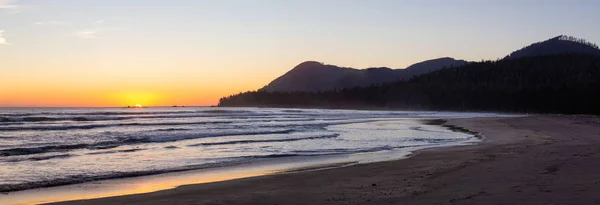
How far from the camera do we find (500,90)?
424ft

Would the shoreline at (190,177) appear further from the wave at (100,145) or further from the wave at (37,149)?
the wave at (100,145)

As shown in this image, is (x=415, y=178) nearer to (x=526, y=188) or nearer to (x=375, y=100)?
(x=526, y=188)

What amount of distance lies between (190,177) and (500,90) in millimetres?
126279

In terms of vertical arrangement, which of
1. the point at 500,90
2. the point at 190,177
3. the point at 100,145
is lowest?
the point at 190,177

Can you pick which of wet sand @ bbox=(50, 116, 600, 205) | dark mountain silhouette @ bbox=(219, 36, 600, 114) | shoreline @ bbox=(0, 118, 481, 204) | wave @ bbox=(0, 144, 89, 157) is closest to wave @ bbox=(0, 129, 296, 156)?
wave @ bbox=(0, 144, 89, 157)

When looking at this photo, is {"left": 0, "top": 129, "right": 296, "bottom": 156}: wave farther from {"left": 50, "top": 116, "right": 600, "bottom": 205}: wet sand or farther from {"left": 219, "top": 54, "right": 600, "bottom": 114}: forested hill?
{"left": 219, "top": 54, "right": 600, "bottom": 114}: forested hill

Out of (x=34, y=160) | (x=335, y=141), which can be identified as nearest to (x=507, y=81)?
A: (x=335, y=141)

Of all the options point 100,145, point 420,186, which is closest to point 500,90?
point 100,145

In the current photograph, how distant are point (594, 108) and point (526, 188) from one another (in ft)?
290

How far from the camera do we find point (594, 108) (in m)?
86.2

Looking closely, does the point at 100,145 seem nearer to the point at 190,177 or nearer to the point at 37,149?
the point at 37,149

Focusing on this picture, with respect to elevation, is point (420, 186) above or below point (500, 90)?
below

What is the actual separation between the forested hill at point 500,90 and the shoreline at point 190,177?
268 ft

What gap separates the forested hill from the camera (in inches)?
3933
